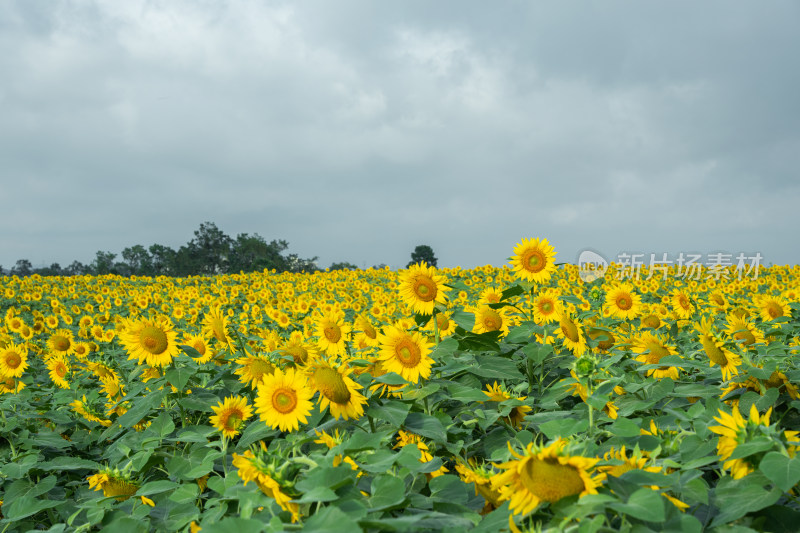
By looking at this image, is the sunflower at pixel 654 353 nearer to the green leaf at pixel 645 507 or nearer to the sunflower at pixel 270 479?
the green leaf at pixel 645 507

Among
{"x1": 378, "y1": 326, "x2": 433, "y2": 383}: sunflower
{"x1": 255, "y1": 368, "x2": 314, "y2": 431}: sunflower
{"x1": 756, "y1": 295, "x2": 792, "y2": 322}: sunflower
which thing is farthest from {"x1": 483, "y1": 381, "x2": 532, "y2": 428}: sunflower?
{"x1": 756, "y1": 295, "x2": 792, "y2": 322}: sunflower

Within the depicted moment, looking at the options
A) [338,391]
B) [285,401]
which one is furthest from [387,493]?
[285,401]

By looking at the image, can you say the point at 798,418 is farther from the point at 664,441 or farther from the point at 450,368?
the point at 450,368

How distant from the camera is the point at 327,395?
8.13 ft

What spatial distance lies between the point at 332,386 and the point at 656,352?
96.9 inches

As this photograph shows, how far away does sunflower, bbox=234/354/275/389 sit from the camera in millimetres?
3273

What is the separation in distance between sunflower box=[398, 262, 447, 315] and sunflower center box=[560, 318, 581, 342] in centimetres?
107

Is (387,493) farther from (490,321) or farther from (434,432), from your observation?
(490,321)

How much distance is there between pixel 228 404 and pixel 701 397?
284 centimetres

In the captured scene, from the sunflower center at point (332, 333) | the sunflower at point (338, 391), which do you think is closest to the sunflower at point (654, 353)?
the sunflower at point (338, 391)

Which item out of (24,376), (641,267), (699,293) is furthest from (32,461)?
(641,267)

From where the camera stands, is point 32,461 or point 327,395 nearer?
point 327,395

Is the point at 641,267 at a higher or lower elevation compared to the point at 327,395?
higher

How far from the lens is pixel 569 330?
4.10m
